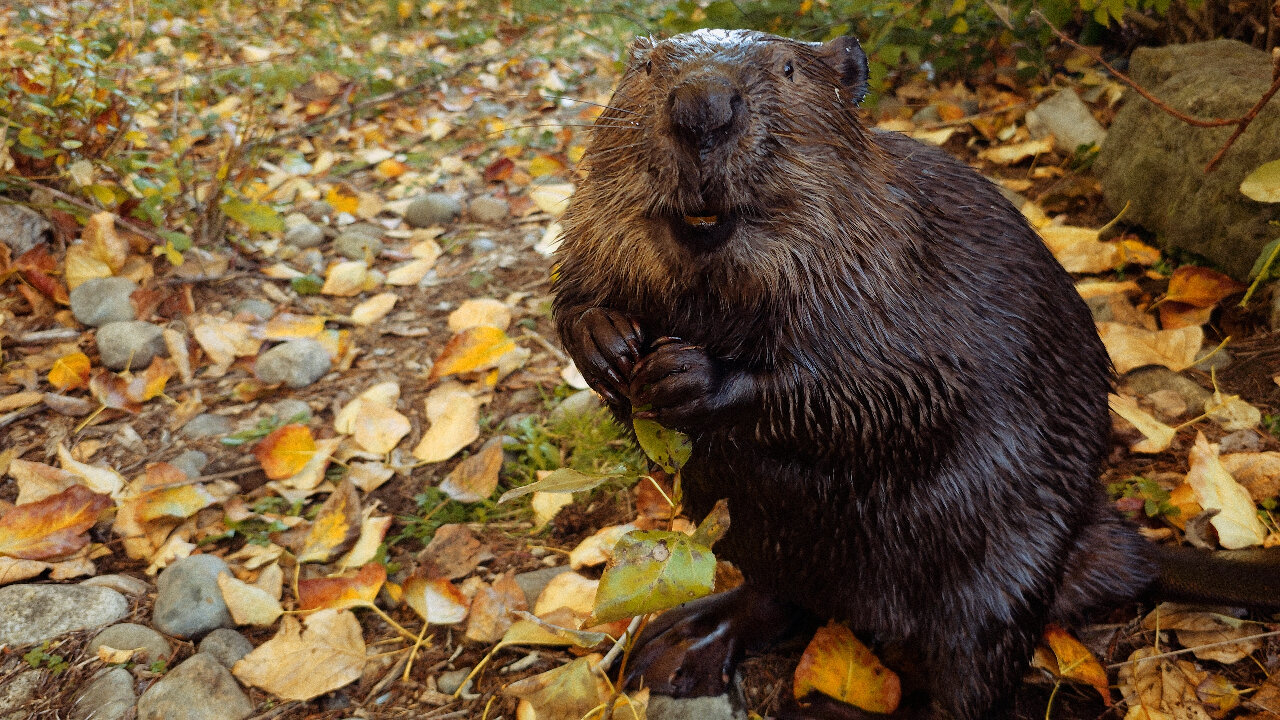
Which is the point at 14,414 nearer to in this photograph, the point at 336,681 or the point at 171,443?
the point at 171,443

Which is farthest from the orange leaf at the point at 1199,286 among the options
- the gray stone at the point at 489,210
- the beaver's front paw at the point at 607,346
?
the gray stone at the point at 489,210

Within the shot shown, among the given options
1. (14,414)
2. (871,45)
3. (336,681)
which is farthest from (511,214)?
(336,681)

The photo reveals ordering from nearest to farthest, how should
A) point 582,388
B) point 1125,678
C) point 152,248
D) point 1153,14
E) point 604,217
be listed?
point 604,217 → point 1125,678 → point 582,388 → point 152,248 → point 1153,14

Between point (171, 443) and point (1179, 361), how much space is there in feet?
9.97

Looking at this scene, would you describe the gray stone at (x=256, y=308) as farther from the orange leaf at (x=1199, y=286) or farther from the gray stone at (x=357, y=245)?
the orange leaf at (x=1199, y=286)

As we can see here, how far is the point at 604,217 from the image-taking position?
1.64 m

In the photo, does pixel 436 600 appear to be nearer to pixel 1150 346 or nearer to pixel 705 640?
pixel 705 640

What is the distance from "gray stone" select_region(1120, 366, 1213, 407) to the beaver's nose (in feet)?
6.21

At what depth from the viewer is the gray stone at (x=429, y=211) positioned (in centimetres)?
393

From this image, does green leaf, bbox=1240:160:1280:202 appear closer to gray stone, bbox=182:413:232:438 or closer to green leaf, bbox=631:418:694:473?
green leaf, bbox=631:418:694:473

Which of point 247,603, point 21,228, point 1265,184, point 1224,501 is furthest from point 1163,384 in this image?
point 21,228

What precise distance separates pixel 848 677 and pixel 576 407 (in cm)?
116

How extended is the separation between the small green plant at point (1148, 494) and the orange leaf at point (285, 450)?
2.28m

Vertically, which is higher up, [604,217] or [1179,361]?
[604,217]
